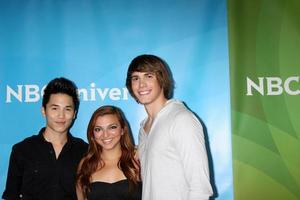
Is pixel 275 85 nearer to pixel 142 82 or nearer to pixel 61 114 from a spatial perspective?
pixel 142 82

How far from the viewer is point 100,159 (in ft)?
6.90

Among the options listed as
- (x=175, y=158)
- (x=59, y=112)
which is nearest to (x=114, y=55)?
(x=59, y=112)

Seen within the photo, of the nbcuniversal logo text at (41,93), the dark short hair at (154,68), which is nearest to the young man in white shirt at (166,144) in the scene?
the dark short hair at (154,68)

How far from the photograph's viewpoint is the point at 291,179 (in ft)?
8.07

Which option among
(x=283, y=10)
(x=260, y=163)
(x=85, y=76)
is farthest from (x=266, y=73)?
(x=85, y=76)

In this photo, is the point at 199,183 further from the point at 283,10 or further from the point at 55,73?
the point at 283,10

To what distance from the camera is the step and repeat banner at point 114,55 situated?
2482 mm

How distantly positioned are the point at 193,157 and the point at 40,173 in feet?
3.10

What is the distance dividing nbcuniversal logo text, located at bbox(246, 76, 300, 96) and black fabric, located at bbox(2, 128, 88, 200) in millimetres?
1386

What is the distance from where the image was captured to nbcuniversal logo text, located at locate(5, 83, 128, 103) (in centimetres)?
247

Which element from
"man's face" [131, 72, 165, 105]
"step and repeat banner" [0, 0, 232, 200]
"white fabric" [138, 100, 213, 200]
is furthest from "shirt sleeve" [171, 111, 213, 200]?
"step and repeat banner" [0, 0, 232, 200]

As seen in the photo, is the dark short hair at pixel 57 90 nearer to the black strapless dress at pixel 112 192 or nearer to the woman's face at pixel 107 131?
the woman's face at pixel 107 131

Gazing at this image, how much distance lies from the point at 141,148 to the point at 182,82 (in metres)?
0.78

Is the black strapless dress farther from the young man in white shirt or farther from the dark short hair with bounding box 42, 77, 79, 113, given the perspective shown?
the dark short hair with bounding box 42, 77, 79, 113
